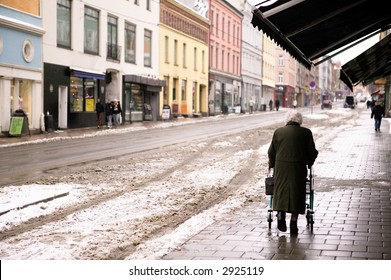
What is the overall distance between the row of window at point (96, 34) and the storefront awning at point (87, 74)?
1234 mm

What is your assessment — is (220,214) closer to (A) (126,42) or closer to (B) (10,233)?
(B) (10,233)

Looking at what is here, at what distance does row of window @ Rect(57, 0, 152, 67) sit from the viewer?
31875 mm

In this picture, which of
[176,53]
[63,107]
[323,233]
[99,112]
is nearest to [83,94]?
[99,112]

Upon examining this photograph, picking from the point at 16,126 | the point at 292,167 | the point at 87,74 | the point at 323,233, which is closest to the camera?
the point at 292,167

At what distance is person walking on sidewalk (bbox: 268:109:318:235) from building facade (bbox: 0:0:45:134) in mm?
20537

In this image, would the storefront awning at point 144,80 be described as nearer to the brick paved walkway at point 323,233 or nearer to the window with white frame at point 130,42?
the window with white frame at point 130,42

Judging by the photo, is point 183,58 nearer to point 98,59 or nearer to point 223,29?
point 223,29

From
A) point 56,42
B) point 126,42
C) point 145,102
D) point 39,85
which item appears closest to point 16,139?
point 39,85

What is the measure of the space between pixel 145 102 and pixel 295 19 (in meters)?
35.0

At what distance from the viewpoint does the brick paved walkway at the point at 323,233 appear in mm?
6566

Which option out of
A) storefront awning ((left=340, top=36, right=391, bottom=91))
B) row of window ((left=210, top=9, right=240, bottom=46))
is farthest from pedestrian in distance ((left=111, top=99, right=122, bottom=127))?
row of window ((left=210, top=9, right=240, bottom=46))

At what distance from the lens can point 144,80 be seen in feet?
136

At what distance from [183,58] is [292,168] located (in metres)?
44.6

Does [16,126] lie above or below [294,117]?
below
